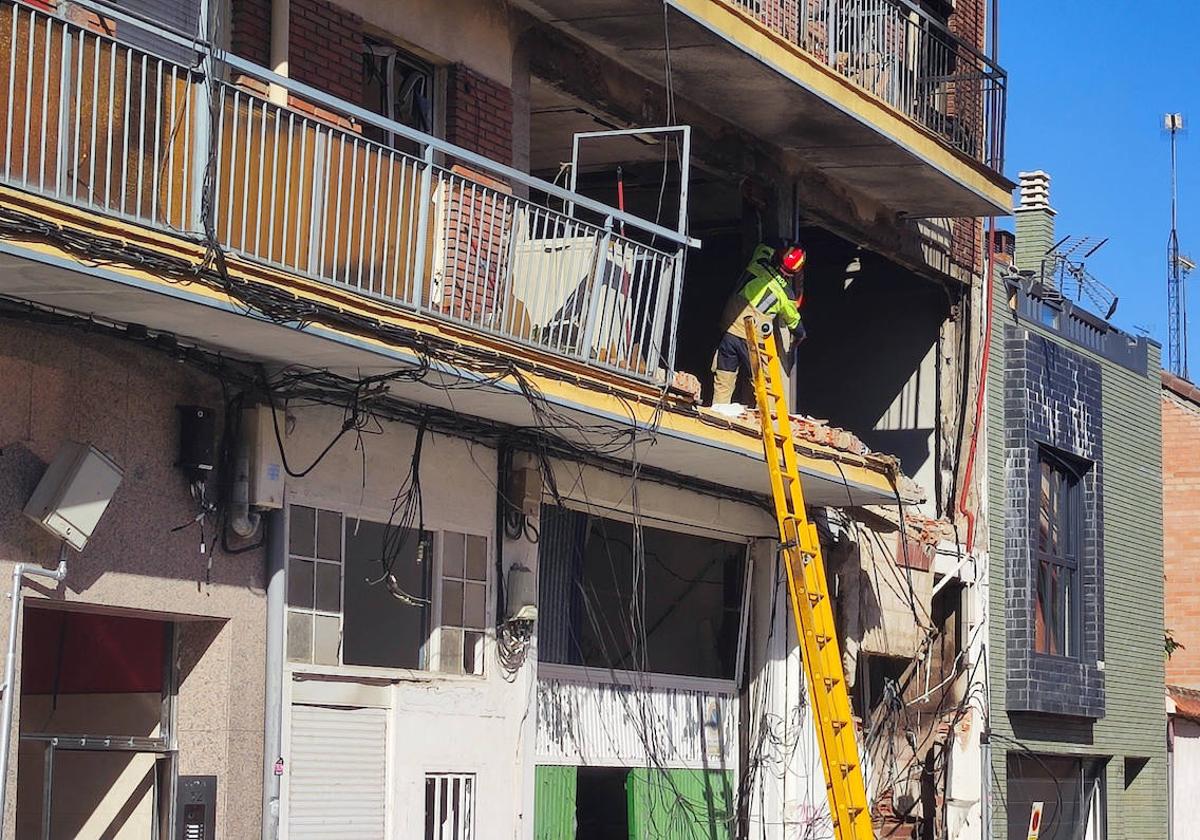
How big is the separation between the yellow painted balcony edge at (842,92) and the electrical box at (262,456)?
430 centimetres

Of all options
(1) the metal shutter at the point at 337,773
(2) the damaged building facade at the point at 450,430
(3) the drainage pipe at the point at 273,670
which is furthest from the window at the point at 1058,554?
(3) the drainage pipe at the point at 273,670

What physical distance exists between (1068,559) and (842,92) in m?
7.47

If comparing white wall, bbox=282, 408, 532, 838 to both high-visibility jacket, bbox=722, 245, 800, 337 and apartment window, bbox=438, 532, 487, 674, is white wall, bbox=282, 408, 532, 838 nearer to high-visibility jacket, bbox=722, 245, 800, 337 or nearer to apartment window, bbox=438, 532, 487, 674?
apartment window, bbox=438, 532, 487, 674

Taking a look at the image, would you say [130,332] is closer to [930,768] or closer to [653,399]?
[653,399]

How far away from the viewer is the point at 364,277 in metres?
10.9

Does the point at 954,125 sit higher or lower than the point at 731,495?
higher

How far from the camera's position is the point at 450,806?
12398 millimetres

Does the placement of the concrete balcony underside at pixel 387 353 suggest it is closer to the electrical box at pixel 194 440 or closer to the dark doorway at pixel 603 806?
the electrical box at pixel 194 440

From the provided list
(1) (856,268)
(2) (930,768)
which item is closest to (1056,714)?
(2) (930,768)

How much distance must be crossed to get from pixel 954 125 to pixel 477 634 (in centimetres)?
803

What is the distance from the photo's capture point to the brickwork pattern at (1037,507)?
19.3 metres

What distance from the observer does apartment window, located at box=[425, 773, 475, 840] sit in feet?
40.3

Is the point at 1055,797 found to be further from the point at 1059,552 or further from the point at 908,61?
the point at 908,61

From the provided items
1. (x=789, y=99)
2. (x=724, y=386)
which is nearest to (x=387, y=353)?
(x=724, y=386)
